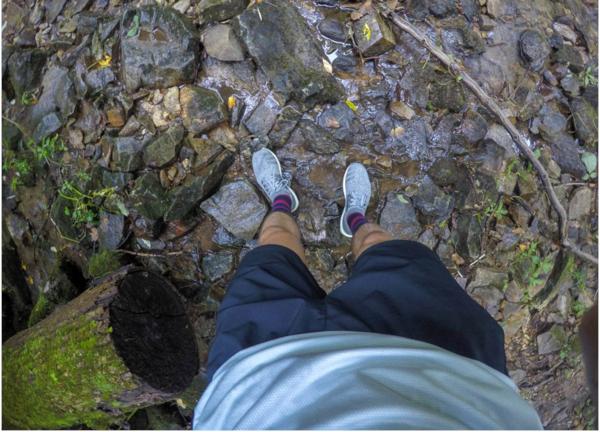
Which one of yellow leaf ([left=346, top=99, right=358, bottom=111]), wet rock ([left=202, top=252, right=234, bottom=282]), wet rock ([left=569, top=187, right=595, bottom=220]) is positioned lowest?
wet rock ([left=569, top=187, right=595, bottom=220])

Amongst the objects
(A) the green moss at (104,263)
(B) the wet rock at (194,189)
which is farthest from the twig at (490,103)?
(A) the green moss at (104,263)

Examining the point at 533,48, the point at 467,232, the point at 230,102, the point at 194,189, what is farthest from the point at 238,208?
the point at 533,48

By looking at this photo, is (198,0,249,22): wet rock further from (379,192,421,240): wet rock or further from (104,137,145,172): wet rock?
(379,192,421,240): wet rock

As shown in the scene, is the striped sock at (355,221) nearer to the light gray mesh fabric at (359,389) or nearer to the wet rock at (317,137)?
the wet rock at (317,137)

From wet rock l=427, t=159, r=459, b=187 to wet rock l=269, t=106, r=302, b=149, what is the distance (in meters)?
0.81

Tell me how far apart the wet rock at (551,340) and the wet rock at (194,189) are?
222 centimetres

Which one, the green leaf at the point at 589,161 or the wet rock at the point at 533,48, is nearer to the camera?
the wet rock at the point at 533,48

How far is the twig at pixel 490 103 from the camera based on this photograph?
98.6 inches

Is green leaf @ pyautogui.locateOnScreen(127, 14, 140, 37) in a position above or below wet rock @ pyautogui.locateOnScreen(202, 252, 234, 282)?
above

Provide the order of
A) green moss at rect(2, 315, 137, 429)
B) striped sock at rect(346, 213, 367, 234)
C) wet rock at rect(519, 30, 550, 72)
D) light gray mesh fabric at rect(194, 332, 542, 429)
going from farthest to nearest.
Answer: wet rock at rect(519, 30, 550, 72) < striped sock at rect(346, 213, 367, 234) < green moss at rect(2, 315, 137, 429) < light gray mesh fabric at rect(194, 332, 542, 429)

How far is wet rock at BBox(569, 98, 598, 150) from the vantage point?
2.76 metres

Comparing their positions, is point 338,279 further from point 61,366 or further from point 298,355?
point 61,366

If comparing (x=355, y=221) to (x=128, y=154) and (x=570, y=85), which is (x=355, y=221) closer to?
(x=128, y=154)

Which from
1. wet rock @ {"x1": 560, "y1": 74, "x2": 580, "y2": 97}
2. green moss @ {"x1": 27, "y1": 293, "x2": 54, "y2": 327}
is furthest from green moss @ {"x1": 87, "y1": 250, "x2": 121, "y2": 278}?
wet rock @ {"x1": 560, "y1": 74, "x2": 580, "y2": 97}
